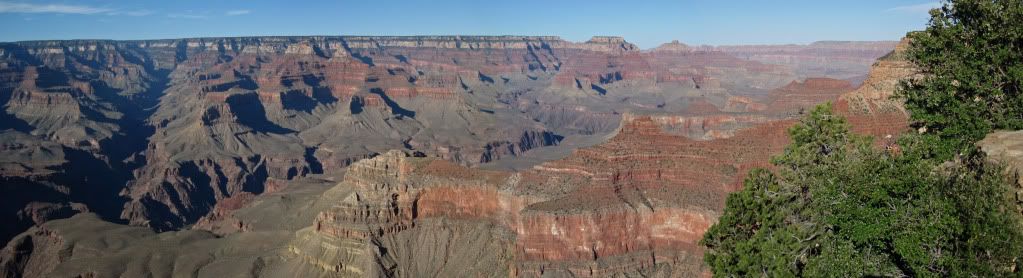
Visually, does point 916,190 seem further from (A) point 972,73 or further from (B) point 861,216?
(A) point 972,73

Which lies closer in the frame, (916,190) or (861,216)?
(916,190)

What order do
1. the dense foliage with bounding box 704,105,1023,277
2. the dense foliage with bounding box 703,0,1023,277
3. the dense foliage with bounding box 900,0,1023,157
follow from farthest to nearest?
the dense foliage with bounding box 900,0,1023,157 < the dense foliage with bounding box 703,0,1023,277 < the dense foliage with bounding box 704,105,1023,277

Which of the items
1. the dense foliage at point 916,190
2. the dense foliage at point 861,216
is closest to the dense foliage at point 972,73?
the dense foliage at point 916,190

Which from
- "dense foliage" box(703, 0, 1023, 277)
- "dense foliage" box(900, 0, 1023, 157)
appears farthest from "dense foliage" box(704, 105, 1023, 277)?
"dense foliage" box(900, 0, 1023, 157)

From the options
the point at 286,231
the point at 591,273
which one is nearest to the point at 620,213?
the point at 591,273

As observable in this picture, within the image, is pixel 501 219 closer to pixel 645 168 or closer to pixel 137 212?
pixel 645 168

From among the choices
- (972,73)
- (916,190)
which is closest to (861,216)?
(916,190)

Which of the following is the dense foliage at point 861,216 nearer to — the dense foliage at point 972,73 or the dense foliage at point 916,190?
the dense foliage at point 916,190

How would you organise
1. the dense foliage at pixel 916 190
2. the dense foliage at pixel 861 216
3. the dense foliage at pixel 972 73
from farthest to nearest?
the dense foliage at pixel 972 73 → the dense foliage at pixel 916 190 → the dense foliage at pixel 861 216

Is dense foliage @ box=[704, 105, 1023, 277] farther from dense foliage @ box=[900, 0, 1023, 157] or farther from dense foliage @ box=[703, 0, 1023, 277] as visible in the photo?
dense foliage @ box=[900, 0, 1023, 157]
